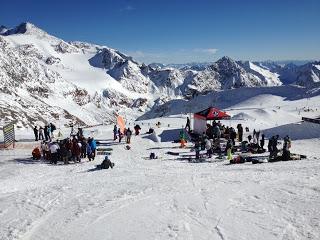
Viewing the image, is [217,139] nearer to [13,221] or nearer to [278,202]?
[278,202]

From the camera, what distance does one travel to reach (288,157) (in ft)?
90.3

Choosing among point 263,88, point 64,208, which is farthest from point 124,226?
point 263,88

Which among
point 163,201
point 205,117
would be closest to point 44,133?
point 205,117

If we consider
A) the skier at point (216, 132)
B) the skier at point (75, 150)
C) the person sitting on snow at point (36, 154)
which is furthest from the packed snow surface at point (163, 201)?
the skier at point (216, 132)

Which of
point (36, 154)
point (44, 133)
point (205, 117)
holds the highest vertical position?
point (205, 117)

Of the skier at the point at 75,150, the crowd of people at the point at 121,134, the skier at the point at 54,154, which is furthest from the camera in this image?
the crowd of people at the point at 121,134

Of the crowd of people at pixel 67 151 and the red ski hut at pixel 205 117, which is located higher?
the red ski hut at pixel 205 117

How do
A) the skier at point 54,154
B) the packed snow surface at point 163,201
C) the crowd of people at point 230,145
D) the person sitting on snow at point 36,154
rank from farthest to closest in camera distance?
the person sitting on snow at point 36,154
the skier at point 54,154
the crowd of people at point 230,145
the packed snow surface at point 163,201

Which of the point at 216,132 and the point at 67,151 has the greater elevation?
the point at 216,132

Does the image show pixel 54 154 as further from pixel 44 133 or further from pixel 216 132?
pixel 216 132

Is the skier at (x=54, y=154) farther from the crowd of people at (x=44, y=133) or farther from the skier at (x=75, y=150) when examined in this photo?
the crowd of people at (x=44, y=133)

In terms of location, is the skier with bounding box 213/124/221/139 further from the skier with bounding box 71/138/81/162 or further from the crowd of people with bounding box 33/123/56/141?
the crowd of people with bounding box 33/123/56/141

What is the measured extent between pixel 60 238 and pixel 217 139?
73.8 feet

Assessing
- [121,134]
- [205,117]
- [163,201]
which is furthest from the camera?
[205,117]
